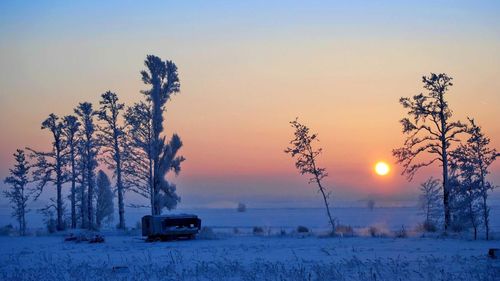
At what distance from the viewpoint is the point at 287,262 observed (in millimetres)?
19391

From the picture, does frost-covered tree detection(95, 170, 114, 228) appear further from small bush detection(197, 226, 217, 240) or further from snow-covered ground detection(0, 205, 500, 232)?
small bush detection(197, 226, 217, 240)

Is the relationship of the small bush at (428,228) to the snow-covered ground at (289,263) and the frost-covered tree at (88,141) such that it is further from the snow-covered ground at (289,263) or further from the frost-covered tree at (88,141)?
the frost-covered tree at (88,141)

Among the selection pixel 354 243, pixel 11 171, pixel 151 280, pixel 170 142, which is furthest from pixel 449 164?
pixel 11 171

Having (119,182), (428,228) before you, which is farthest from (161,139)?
(428,228)

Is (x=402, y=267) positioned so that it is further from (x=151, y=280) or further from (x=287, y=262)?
(x=151, y=280)

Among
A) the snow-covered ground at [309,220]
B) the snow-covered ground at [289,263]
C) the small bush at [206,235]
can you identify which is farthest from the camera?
the snow-covered ground at [309,220]

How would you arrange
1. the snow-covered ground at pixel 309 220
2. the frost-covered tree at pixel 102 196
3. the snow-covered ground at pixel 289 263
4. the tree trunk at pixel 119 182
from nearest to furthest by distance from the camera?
the snow-covered ground at pixel 289 263 → the tree trunk at pixel 119 182 → the frost-covered tree at pixel 102 196 → the snow-covered ground at pixel 309 220

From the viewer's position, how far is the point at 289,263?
749 inches

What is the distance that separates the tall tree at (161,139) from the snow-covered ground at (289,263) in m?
13.6

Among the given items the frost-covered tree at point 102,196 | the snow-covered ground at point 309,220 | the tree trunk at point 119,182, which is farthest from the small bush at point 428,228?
the frost-covered tree at point 102,196

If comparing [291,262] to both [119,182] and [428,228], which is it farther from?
[119,182]

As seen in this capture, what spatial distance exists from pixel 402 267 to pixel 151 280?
7.43 meters

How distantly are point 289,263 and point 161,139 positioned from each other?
83.1 ft

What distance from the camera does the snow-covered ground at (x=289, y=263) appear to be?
15.3 m
